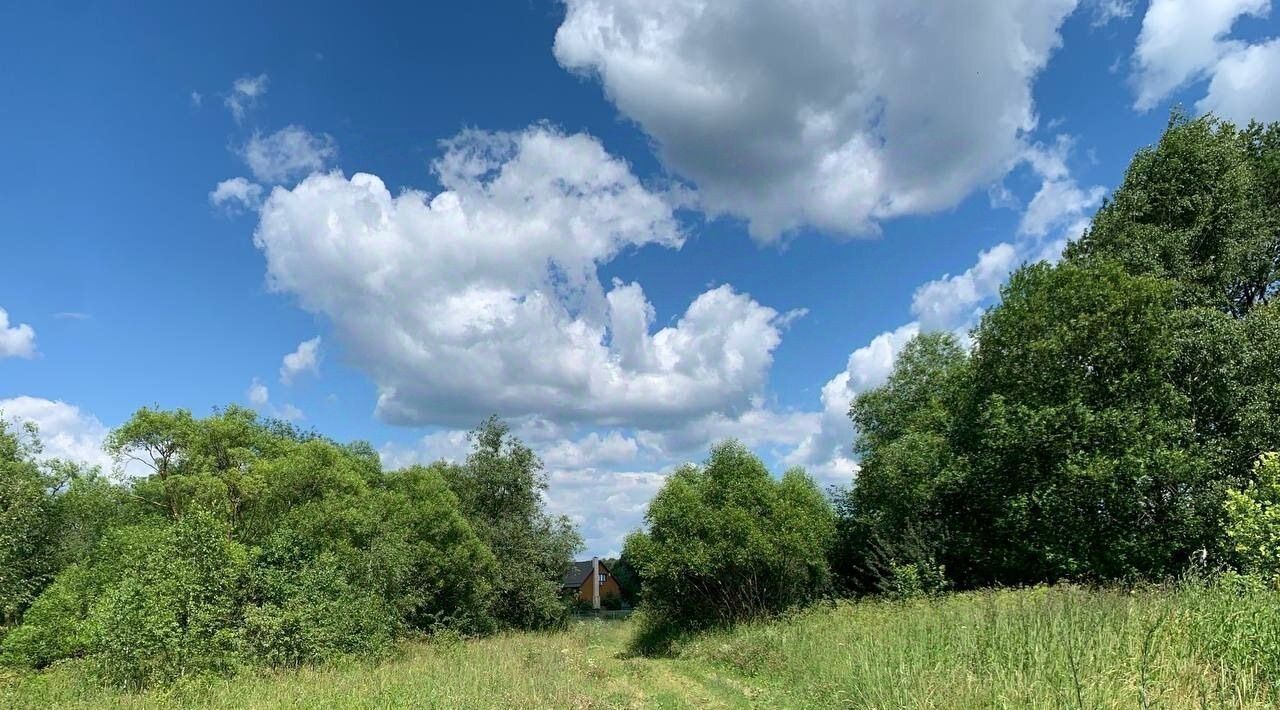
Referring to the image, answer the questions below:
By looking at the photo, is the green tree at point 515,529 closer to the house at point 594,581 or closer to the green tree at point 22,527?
the green tree at point 22,527

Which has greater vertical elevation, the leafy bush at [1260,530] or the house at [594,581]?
the leafy bush at [1260,530]

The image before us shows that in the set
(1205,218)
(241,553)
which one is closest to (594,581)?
(241,553)

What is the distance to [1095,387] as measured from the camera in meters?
17.0

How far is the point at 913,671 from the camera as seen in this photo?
7438 mm

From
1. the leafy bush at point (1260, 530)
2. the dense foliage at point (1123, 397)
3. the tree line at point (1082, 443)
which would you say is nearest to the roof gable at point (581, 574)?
the tree line at point (1082, 443)

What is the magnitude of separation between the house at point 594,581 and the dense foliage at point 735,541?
187 ft

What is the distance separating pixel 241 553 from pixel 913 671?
1571 centimetres

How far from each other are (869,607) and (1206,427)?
10.6 meters

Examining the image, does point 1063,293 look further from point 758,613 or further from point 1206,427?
point 758,613

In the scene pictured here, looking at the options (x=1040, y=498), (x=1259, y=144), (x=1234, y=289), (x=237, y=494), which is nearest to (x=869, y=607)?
(x=1040, y=498)

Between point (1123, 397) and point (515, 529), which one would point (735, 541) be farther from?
point (515, 529)

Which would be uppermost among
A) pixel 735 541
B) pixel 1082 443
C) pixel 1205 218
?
pixel 1205 218

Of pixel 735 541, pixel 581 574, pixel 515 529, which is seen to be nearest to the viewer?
pixel 735 541

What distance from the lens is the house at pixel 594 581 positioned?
77875 mm
